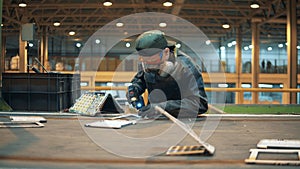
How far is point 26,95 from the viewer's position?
3799 mm

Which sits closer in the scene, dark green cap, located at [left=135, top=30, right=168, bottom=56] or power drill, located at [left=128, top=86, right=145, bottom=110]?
dark green cap, located at [left=135, top=30, right=168, bottom=56]

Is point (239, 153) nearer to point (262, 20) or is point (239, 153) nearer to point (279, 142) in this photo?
point (279, 142)

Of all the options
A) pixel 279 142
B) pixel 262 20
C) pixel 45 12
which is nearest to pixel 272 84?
pixel 262 20

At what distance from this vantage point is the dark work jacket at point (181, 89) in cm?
267

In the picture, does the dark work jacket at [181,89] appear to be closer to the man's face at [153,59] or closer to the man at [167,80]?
the man at [167,80]

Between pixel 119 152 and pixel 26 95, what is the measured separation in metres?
2.41

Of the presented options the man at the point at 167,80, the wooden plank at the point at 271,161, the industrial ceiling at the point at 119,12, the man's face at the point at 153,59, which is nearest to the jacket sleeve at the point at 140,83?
the man at the point at 167,80

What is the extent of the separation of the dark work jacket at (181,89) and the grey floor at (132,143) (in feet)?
0.36

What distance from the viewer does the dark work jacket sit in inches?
105

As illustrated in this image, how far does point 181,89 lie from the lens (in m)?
2.74

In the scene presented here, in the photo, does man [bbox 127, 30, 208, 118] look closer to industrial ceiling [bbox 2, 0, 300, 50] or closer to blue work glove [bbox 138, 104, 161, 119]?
blue work glove [bbox 138, 104, 161, 119]

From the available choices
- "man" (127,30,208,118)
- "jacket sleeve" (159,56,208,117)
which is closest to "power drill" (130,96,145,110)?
"man" (127,30,208,118)

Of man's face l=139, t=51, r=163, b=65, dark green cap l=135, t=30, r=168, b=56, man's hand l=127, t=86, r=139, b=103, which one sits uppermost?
dark green cap l=135, t=30, r=168, b=56

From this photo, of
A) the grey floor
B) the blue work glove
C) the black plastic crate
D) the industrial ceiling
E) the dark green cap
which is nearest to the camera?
the grey floor
